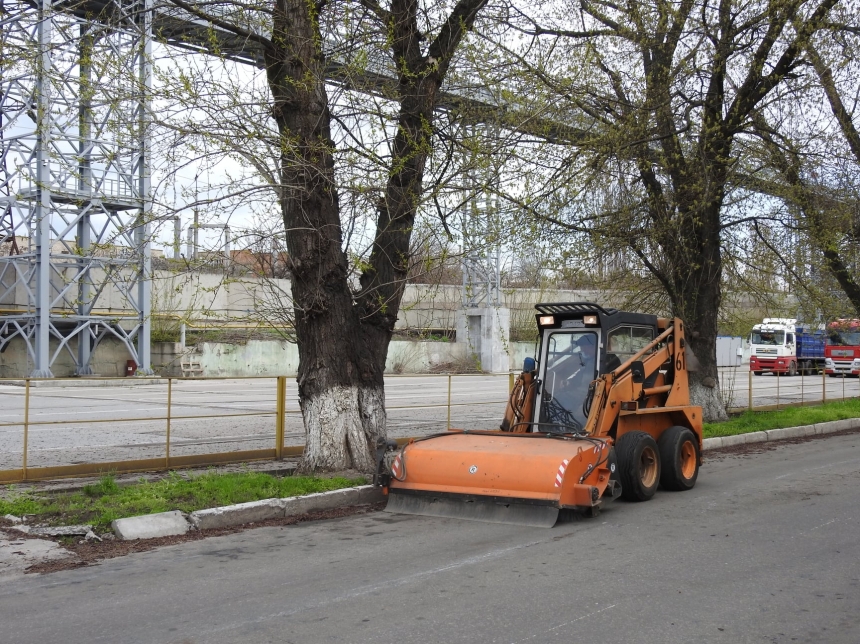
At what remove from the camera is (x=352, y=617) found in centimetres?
579

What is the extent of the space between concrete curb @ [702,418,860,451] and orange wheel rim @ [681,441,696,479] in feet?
12.9

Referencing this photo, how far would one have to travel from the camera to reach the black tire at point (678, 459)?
1080 centimetres

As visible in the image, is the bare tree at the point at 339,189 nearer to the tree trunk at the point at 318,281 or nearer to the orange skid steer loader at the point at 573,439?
the tree trunk at the point at 318,281

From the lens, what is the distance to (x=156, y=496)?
9.40m

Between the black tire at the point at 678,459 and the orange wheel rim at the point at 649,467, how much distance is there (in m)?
0.37

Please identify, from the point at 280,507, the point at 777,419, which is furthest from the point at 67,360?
the point at 280,507

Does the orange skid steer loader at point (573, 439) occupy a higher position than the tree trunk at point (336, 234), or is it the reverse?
the tree trunk at point (336, 234)

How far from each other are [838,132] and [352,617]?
55.2 feet

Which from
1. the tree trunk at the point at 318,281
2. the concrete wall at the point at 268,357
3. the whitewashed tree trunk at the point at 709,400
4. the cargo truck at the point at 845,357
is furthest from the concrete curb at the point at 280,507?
the cargo truck at the point at 845,357

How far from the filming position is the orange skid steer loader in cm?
886

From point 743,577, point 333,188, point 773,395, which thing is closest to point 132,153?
point 333,188

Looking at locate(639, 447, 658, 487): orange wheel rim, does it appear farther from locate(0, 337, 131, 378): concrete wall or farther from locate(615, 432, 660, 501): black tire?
locate(0, 337, 131, 378): concrete wall

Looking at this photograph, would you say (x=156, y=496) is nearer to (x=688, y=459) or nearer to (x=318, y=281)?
(x=318, y=281)

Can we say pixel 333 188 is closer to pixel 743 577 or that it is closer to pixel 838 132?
pixel 743 577
